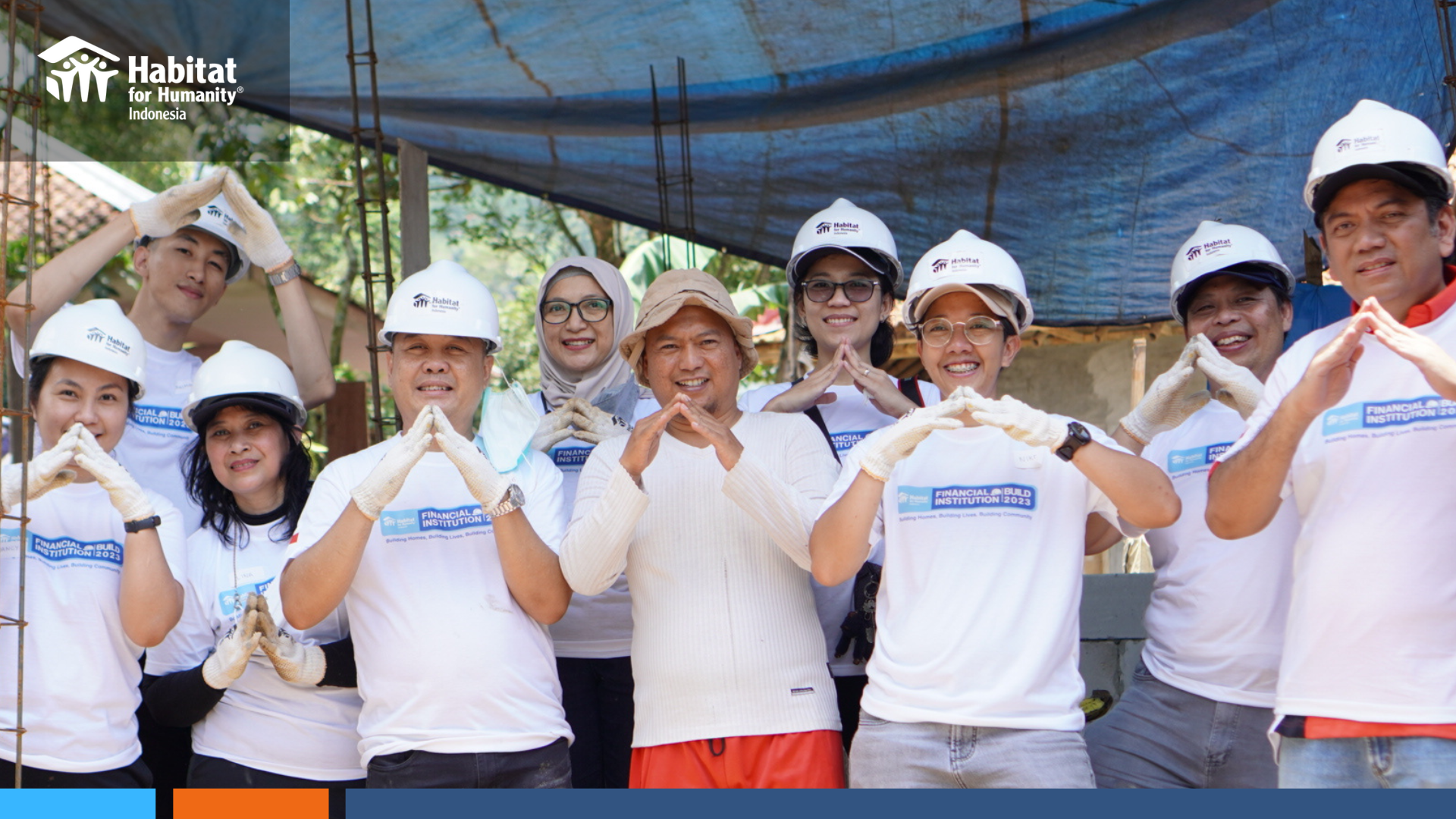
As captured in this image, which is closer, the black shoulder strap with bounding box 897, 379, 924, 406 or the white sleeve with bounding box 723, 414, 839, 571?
the white sleeve with bounding box 723, 414, 839, 571

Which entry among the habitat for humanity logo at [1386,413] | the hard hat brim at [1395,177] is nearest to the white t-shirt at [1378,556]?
the habitat for humanity logo at [1386,413]

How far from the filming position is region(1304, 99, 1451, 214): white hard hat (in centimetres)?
267

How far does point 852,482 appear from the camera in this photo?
281cm

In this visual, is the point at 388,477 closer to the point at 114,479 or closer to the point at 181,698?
the point at 114,479

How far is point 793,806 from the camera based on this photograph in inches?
91.6

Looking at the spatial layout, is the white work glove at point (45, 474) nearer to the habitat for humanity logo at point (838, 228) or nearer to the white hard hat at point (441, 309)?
the white hard hat at point (441, 309)

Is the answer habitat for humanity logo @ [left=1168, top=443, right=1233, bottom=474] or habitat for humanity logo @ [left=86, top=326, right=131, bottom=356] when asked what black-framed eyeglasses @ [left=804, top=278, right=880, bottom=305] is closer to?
habitat for humanity logo @ [left=1168, top=443, right=1233, bottom=474]

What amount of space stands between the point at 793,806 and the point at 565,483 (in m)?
1.59

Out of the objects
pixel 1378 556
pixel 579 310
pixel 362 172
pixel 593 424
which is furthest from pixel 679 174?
pixel 1378 556

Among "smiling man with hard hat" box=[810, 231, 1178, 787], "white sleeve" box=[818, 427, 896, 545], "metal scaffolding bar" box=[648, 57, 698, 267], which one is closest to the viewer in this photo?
"smiling man with hard hat" box=[810, 231, 1178, 787]

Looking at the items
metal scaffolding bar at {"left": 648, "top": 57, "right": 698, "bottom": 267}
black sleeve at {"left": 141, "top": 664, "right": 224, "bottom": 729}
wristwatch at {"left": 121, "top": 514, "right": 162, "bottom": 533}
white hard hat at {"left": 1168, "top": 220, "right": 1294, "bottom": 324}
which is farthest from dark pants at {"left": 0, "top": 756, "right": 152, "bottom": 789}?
metal scaffolding bar at {"left": 648, "top": 57, "right": 698, "bottom": 267}

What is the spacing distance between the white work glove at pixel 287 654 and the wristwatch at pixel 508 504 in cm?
65

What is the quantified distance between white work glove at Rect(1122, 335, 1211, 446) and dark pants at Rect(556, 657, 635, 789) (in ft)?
5.06

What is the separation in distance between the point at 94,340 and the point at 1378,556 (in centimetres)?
323
